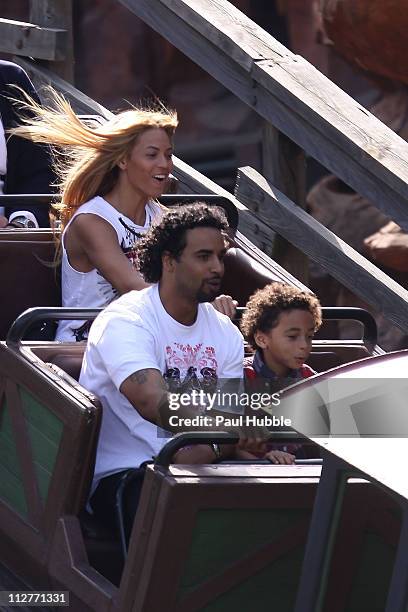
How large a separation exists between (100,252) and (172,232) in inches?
19.5

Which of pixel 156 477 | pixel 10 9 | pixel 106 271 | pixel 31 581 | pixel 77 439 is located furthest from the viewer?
pixel 10 9

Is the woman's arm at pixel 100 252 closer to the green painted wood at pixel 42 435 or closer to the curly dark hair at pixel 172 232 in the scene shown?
the curly dark hair at pixel 172 232

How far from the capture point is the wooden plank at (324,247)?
4.11 metres

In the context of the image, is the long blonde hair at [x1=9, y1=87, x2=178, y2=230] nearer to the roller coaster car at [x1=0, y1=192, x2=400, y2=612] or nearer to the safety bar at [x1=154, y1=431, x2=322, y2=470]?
Answer: the roller coaster car at [x1=0, y1=192, x2=400, y2=612]

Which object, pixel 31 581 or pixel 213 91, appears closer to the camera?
pixel 31 581

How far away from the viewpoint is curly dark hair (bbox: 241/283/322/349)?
11.0ft

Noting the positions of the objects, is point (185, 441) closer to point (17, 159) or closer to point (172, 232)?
point (172, 232)

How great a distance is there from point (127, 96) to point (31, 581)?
8.68m

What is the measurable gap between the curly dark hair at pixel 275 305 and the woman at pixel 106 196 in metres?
0.48

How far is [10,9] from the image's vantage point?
11.4 meters

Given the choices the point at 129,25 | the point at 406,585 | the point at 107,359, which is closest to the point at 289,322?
the point at 107,359

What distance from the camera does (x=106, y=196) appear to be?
3920mm

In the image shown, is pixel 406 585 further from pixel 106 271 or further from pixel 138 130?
pixel 138 130

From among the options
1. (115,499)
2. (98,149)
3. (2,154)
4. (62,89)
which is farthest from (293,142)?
(115,499)
